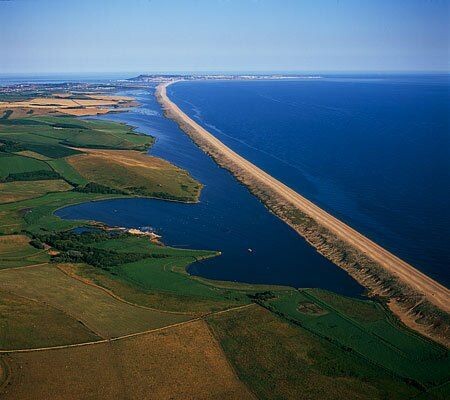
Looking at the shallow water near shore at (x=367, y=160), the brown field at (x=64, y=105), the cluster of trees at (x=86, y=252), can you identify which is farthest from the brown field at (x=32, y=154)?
the brown field at (x=64, y=105)

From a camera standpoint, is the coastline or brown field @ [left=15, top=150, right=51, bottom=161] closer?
the coastline

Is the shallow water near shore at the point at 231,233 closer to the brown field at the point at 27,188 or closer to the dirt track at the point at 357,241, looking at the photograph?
the dirt track at the point at 357,241

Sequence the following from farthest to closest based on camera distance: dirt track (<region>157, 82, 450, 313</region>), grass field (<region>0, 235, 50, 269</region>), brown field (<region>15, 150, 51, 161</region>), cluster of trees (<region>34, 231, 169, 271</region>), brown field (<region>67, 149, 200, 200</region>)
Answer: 1. brown field (<region>15, 150, 51, 161</region>)
2. brown field (<region>67, 149, 200, 200</region>)
3. cluster of trees (<region>34, 231, 169, 271</region>)
4. grass field (<region>0, 235, 50, 269</region>)
5. dirt track (<region>157, 82, 450, 313</region>)

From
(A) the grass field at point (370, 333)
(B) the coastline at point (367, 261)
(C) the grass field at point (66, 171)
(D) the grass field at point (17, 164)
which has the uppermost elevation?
(D) the grass field at point (17, 164)

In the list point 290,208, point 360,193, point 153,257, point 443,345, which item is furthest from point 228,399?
point 360,193

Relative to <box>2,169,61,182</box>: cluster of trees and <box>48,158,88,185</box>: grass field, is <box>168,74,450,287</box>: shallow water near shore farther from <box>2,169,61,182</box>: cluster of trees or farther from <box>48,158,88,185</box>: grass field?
<box>2,169,61,182</box>: cluster of trees

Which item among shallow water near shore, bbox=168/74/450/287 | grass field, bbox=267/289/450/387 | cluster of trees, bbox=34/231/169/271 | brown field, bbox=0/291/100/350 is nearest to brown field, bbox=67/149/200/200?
shallow water near shore, bbox=168/74/450/287
